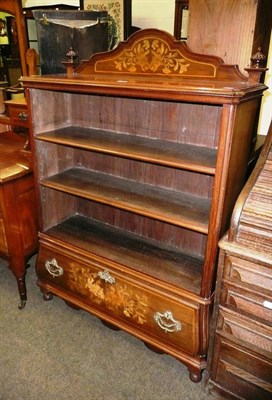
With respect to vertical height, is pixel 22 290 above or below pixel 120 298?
below

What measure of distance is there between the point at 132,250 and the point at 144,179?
415 mm

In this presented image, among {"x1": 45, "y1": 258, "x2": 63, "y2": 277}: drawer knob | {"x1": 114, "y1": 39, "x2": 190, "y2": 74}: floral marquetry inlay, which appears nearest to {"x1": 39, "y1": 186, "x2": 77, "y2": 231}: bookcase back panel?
{"x1": 45, "y1": 258, "x2": 63, "y2": 277}: drawer knob

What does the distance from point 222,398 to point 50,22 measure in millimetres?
2213

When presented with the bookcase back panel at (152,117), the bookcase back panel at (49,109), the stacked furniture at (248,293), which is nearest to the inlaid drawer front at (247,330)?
the stacked furniture at (248,293)

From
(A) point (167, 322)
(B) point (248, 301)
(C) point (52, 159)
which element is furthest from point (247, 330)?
(C) point (52, 159)

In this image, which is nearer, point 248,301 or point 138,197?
point 248,301

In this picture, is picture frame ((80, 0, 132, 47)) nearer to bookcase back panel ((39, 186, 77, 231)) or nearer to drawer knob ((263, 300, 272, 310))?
bookcase back panel ((39, 186, 77, 231))

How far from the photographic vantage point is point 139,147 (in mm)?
1540

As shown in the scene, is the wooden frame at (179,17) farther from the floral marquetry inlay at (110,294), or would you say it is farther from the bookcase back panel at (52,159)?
the floral marquetry inlay at (110,294)

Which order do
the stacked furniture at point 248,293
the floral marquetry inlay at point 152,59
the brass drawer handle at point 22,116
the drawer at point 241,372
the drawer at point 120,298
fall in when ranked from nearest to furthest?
Answer: the stacked furniture at point 248,293
the drawer at point 241,372
the floral marquetry inlay at point 152,59
the drawer at point 120,298
the brass drawer handle at point 22,116

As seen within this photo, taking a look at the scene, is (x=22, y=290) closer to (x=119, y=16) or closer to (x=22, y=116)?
(x=22, y=116)

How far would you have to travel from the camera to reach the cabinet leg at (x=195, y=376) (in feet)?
5.25

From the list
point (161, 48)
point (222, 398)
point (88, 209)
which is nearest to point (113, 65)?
point (161, 48)

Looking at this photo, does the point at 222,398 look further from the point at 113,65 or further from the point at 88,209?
the point at 113,65
